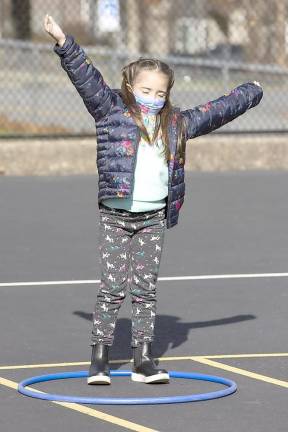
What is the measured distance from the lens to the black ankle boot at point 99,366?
7.15m

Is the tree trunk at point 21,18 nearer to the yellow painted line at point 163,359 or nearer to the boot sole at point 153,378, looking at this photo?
the yellow painted line at point 163,359

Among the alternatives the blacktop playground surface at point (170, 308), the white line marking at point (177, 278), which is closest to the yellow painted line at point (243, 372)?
the blacktop playground surface at point (170, 308)

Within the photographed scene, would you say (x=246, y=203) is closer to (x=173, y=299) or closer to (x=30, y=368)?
(x=173, y=299)

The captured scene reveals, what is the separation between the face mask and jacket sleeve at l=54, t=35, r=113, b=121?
0.14 metres

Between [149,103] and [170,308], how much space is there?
7.89 feet

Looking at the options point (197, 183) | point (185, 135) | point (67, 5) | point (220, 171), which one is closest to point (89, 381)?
point (185, 135)

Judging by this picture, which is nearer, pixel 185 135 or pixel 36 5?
pixel 185 135

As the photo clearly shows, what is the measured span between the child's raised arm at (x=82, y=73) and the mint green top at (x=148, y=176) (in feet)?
0.70

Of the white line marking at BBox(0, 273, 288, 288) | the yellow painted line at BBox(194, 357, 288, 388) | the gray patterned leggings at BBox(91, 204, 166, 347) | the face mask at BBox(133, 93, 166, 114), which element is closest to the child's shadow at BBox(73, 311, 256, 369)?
the yellow painted line at BBox(194, 357, 288, 388)

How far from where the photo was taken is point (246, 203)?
46.9 ft

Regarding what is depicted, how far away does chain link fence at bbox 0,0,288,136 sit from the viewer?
18266 mm

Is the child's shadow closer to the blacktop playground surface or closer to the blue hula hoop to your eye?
the blacktop playground surface

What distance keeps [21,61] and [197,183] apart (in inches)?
236

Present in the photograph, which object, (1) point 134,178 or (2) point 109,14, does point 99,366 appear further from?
(2) point 109,14
